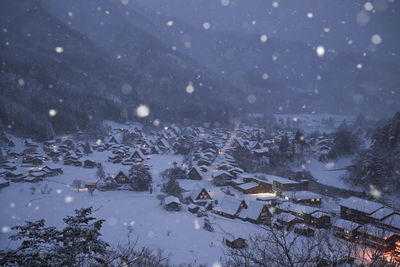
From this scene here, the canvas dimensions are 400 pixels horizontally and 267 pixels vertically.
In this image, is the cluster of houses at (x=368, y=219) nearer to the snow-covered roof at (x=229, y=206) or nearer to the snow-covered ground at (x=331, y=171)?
the snow-covered roof at (x=229, y=206)

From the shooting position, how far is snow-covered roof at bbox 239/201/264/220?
72.5ft

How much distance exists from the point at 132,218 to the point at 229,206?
36.5 ft

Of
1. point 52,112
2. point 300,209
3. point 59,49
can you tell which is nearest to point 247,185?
point 300,209

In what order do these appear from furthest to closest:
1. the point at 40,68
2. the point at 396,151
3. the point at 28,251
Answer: the point at 40,68 → the point at 396,151 → the point at 28,251

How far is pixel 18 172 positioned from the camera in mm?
32312

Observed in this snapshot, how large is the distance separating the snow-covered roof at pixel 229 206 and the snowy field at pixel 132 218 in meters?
1.04

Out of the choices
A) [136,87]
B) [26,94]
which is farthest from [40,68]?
[136,87]

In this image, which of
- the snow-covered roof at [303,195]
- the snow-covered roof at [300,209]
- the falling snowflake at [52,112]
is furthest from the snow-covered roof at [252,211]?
the falling snowflake at [52,112]

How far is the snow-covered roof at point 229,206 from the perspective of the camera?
22.8 m

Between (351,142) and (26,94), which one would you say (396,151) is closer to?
(351,142)

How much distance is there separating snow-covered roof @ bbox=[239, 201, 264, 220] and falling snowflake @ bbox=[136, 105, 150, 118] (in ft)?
261

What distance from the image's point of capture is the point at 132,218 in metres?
20.4

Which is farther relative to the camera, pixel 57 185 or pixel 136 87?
pixel 136 87

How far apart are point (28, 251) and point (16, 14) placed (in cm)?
21876
